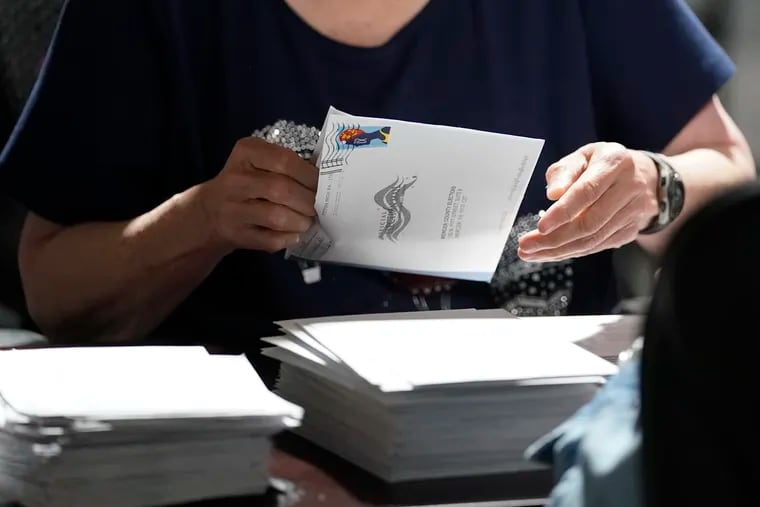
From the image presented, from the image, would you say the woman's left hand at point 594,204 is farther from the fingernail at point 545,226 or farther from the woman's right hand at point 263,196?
the woman's right hand at point 263,196

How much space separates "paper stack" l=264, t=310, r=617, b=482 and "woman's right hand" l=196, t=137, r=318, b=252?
20cm

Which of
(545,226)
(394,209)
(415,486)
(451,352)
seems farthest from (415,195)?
(415,486)

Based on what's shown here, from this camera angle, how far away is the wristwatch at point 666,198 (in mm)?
1113

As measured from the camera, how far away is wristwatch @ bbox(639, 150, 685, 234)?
1113mm

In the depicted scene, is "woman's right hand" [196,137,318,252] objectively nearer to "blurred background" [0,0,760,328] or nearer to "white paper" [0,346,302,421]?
"white paper" [0,346,302,421]

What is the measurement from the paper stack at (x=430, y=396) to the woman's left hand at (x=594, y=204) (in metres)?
0.20

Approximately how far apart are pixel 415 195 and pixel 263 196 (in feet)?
0.47

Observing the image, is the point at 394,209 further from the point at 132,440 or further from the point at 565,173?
the point at 132,440

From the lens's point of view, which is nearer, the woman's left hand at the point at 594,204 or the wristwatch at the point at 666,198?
the woman's left hand at the point at 594,204

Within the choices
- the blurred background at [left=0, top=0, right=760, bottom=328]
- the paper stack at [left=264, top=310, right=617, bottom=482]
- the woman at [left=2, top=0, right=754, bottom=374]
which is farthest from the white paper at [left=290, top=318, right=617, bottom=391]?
the blurred background at [left=0, top=0, right=760, bottom=328]

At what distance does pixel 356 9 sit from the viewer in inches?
47.4

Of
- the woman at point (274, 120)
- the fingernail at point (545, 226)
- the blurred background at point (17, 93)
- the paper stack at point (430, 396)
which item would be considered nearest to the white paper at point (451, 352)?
the paper stack at point (430, 396)

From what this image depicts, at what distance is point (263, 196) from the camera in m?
1.00

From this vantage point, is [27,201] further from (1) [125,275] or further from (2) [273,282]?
Result: (2) [273,282]
